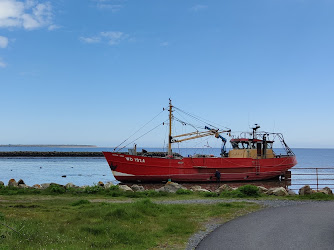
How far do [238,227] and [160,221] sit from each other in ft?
9.22

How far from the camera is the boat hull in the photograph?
36750 millimetres

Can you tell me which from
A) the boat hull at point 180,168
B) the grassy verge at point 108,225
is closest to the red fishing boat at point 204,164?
the boat hull at point 180,168

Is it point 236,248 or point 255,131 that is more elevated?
point 255,131

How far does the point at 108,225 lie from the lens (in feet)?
35.5

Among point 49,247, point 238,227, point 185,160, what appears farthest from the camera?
point 185,160

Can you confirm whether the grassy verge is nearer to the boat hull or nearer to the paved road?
the paved road

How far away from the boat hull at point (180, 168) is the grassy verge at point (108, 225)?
788 inches

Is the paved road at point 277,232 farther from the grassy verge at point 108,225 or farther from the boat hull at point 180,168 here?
the boat hull at point 180,168

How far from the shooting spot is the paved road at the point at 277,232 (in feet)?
30.2

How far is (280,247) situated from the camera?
8.92 m

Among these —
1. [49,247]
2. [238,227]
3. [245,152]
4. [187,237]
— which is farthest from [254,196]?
[245,152]

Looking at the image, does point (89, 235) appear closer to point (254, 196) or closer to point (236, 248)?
point (236, 248)

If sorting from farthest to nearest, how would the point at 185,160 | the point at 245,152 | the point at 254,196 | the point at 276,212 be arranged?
the point at 245,152, the point at 185,160, the point at 254,196, the point at 276,212

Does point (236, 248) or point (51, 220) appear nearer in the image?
point (236, 248)
